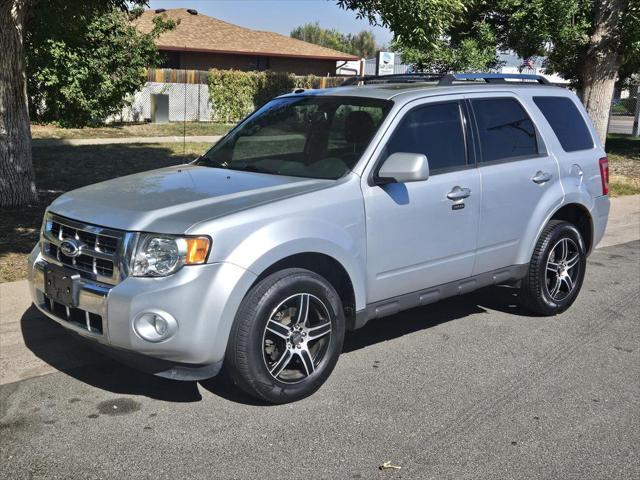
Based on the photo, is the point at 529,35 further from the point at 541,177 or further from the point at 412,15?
the point at 541,177

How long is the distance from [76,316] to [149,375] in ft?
2.62

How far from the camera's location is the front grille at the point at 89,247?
13.3 ft

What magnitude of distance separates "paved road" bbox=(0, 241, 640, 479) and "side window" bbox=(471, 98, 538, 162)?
Result: 4.77 feet

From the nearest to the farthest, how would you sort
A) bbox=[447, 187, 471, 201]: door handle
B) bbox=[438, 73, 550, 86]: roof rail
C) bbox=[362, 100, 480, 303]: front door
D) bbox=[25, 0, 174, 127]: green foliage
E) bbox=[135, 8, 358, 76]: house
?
1. bbox=[362, 100, 480, 303]: front door
2. bbox=[447, 187, 471, 201]: door handle
3. bbox=[438, 73, 550, 86]: roof rail
4. bbox=[25, 0, 174, 127]: green foliage
5. bbox=[135, 8, 358, 76]: house

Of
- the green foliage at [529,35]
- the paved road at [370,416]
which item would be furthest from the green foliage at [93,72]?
the paved road at [370,416]

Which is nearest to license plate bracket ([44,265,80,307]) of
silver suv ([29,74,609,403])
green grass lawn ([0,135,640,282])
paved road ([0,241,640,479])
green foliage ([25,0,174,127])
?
silver suv ([29,74,609,403])

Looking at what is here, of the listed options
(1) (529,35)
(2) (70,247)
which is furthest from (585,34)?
(2) (70,247)

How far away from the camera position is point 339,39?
107 meters

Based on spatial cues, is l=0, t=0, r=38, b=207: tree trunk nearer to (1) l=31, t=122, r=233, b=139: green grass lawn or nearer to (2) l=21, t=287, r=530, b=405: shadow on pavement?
(2) l=21, t=287, r=530, b=405: shadow on pavement

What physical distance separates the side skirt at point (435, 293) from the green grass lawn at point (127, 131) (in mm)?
15029

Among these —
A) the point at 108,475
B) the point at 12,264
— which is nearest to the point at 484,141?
the point at 108,475

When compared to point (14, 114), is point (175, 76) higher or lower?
higher

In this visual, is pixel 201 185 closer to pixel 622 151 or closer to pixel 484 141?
pixel 484 141

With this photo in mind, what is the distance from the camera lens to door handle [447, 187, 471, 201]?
5.13 metres
